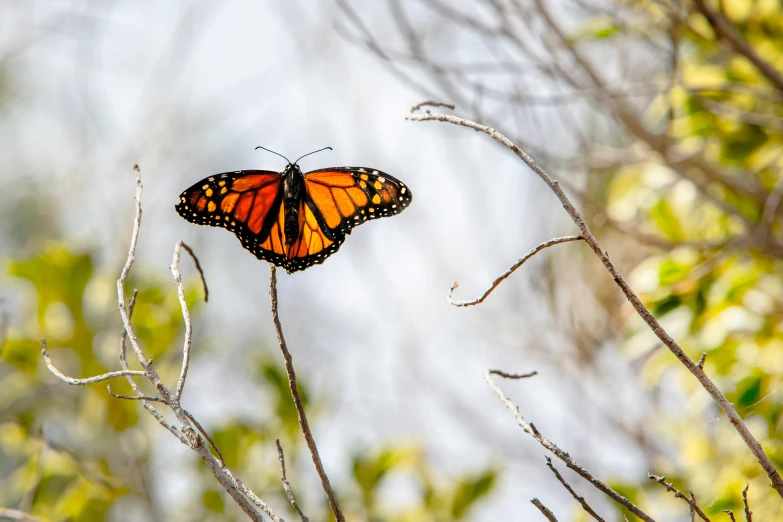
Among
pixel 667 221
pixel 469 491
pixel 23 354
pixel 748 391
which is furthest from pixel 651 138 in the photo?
pixel 23 354

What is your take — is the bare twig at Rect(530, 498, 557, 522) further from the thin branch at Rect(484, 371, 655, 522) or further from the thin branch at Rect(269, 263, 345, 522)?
the thin branch at Rect(269, 263, 345, 522)

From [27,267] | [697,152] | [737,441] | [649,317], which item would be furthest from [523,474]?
[649,317]

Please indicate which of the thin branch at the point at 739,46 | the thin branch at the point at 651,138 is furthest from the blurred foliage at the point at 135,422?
the thin branch at the point at 739,46

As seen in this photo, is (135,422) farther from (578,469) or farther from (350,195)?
(578,469)

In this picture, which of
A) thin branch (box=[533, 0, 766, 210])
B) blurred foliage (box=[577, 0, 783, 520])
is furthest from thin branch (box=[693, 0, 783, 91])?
thin branch (box=[533, 0, 766, 210])

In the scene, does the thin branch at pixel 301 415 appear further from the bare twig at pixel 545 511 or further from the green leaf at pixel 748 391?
the green leaf at pixel 748 391
